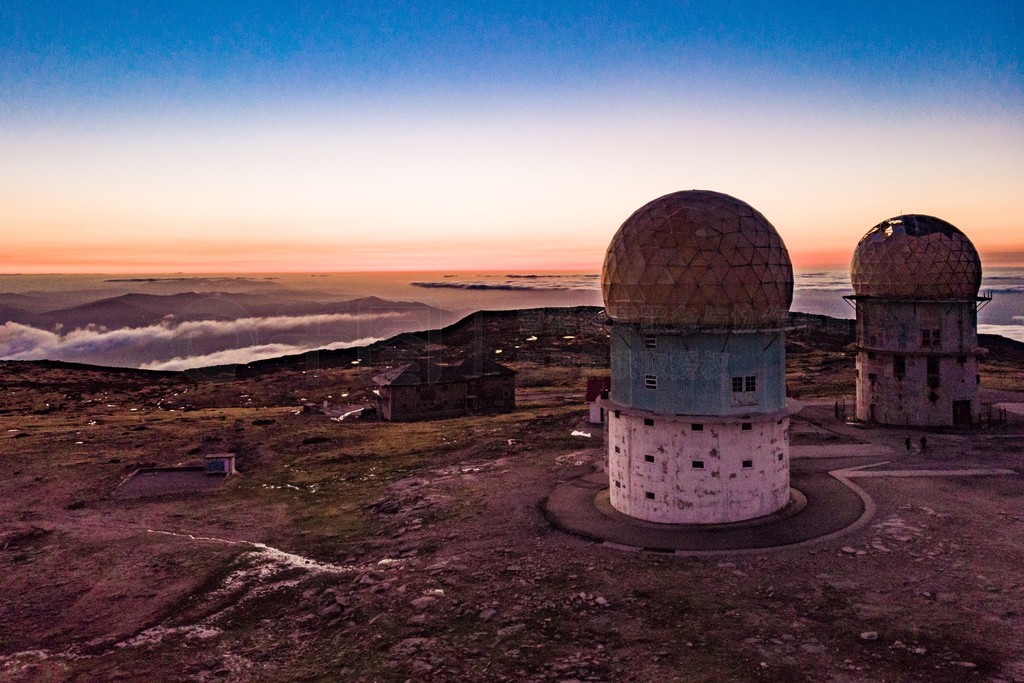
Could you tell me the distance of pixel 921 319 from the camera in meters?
39.9

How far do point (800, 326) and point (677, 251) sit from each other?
5.43m

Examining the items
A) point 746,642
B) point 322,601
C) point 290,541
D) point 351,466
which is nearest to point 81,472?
point 351,466

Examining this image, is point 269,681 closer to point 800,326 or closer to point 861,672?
point 861,672

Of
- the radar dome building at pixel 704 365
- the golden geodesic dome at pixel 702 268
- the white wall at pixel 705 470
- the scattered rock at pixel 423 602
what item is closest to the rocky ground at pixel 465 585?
the scattered rock at pixel 423 602

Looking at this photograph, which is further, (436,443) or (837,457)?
(436,443)

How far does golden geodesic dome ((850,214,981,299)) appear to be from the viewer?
39.3 meters

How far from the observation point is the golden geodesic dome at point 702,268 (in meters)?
24.4

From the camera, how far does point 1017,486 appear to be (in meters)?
28.6

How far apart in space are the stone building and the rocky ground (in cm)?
1521

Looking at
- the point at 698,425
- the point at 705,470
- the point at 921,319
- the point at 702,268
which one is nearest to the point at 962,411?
the point at 921,319

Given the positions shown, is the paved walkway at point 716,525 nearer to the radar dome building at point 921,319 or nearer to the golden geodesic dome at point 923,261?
the radar dome building at point 921,319

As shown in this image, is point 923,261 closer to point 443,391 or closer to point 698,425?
point 698,425

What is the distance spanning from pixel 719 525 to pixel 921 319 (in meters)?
23.2

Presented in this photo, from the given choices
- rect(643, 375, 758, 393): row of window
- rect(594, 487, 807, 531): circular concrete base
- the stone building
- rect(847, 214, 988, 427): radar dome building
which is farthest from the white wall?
the stone building
